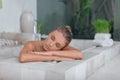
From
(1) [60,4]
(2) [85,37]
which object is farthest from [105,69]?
(1) [60,4]

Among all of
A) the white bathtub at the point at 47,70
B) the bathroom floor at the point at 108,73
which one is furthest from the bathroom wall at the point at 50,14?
the white bathtub at the point at 47,70

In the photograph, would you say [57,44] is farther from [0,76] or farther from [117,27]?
[117,27]

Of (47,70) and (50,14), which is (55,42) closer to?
(47,70)

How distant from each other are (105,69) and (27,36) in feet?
7.16

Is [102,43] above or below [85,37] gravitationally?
above

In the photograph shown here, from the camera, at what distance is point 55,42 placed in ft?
5.37

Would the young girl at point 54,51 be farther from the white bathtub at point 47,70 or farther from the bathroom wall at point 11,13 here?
the bathroom wall at point 11,13

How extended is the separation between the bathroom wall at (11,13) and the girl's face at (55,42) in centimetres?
350

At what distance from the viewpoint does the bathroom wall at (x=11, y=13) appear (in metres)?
5.01

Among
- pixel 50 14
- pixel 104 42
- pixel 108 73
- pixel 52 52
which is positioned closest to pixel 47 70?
pixel 52 52

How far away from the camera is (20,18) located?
553cm

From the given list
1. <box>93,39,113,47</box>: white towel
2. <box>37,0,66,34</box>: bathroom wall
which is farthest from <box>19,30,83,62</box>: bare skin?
<box>37,0,66,34</box>: bathroom wall

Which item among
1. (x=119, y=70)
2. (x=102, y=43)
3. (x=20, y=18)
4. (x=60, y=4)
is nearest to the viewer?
(x=119, y=70)

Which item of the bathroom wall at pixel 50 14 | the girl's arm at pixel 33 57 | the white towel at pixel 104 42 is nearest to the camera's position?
the girl's arm at pixel 33 57
